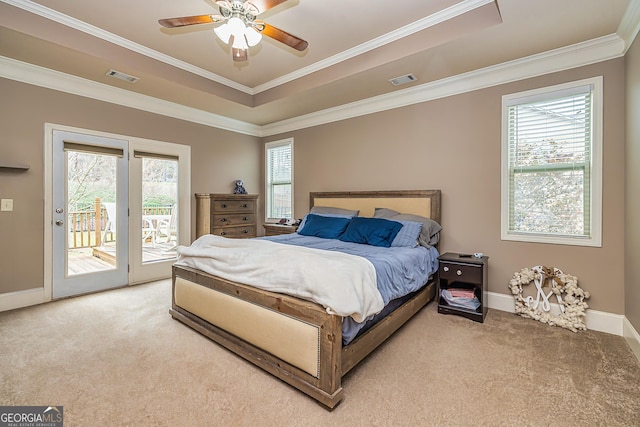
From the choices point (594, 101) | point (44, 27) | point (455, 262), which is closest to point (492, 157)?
point (594, 101)

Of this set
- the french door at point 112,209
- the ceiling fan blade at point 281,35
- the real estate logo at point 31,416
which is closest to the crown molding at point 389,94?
the french door at point 112,209

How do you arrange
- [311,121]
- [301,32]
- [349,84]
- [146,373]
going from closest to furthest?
[146,373]
[301,32]
[349,84]
[311,121]

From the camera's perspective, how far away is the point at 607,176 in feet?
Answer: 8.84

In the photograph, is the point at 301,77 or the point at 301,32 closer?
the point at 301,32

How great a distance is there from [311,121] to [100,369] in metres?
4.12

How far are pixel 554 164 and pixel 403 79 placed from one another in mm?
1825

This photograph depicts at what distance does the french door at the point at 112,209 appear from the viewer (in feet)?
11.5

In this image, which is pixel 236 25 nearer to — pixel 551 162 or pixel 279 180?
pixel 551 162

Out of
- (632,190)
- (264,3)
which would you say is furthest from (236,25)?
(632,190)

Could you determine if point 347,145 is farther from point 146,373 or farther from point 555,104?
point 146,373

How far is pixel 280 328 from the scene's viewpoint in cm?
195

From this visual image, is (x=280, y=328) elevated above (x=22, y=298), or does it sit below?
above

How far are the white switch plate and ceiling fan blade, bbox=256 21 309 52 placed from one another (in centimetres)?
331

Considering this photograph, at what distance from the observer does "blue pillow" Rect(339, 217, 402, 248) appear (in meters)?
3.22
